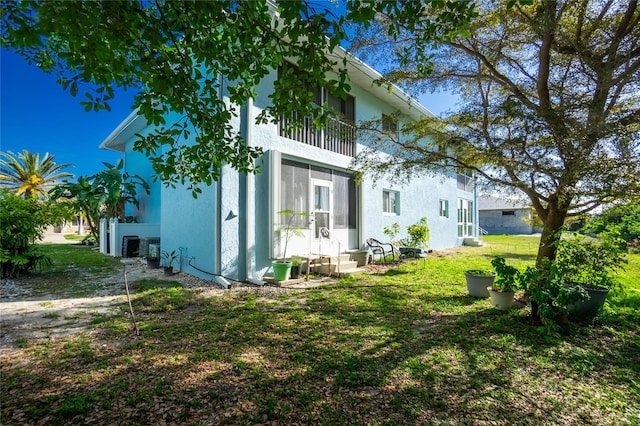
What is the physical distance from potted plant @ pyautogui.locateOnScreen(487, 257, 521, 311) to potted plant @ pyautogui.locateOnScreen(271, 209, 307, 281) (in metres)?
4.26

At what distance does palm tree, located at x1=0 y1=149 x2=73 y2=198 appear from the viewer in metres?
22.8

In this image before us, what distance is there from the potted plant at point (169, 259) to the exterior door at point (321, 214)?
151 inches

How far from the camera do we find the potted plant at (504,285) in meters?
4.88

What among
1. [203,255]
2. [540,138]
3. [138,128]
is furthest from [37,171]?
[540,138]

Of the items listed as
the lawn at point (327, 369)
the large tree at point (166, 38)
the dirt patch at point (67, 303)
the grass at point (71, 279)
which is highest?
the large tree at point (166, 38)

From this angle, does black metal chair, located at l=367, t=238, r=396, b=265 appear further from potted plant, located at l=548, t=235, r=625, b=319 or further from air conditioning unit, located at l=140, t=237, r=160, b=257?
air conditioning unit, located at l=140, t=237, r=160, b=257

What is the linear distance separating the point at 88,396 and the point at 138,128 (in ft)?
40.4

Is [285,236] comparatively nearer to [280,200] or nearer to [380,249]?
[280,200]

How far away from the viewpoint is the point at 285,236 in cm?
773

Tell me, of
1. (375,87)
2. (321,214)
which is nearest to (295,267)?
(321,214)

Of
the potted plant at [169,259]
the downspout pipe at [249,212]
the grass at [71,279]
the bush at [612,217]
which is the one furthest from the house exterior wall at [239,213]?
the bush at [612,217]

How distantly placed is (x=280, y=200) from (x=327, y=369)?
5204mm

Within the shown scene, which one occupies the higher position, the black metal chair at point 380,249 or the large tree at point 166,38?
the large tree at point 166,38

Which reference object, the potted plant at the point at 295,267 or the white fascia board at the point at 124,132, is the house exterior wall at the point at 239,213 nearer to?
the potted plant at the point at 295,267
